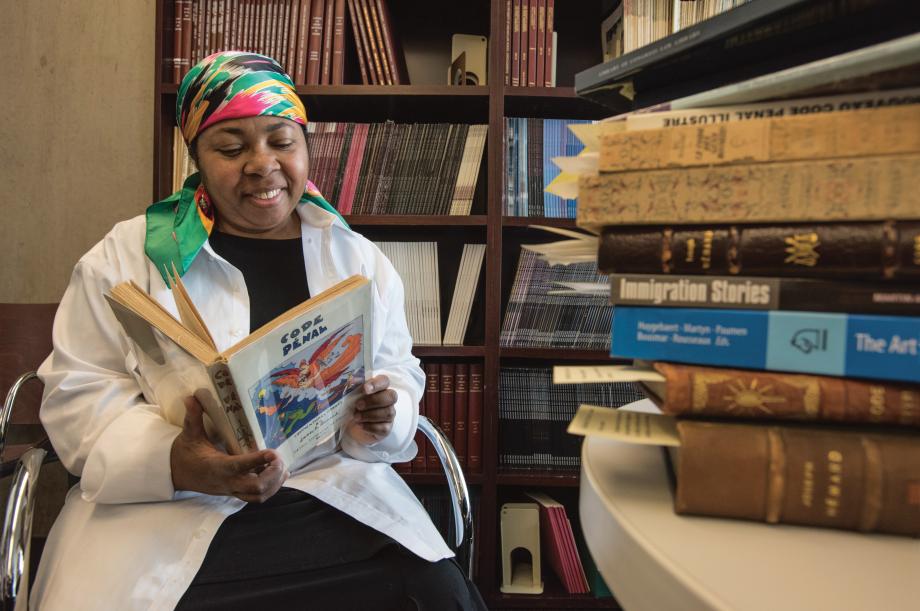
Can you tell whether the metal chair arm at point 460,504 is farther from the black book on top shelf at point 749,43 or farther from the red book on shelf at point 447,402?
the black book on top shelf at point 749,43

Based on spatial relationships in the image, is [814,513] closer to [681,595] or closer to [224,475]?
A: [681,595]

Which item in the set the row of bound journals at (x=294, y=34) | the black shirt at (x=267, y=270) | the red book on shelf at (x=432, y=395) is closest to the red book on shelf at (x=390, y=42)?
the row of bound journals at (x=294, y=34)

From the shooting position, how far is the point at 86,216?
2100mm

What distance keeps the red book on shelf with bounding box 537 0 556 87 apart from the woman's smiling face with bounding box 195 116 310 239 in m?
0.80

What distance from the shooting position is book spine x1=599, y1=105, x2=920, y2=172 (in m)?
0.48

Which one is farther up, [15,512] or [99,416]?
[99,416]

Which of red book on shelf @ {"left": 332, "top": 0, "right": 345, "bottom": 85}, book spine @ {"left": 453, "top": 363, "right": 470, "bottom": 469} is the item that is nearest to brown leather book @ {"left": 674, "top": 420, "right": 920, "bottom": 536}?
book spine @ {"left": 453, "top": 363, "right": 470, "bottom": 469}

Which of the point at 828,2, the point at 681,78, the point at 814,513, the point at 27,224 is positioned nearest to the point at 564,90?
the point at 681,78

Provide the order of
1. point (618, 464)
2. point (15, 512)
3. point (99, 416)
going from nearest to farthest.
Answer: point (618, 464)
point (15, 512)
point (99, 416)

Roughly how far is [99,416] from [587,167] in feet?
2.97

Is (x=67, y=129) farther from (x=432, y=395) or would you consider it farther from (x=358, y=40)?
(x=432, y=395)

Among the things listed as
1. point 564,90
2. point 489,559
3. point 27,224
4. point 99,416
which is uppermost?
point 564,90

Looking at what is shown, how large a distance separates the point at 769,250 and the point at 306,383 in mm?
625

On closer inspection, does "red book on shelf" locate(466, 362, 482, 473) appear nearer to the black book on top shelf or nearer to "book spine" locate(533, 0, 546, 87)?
"book spine" locate(533, 0, 546, 87)
